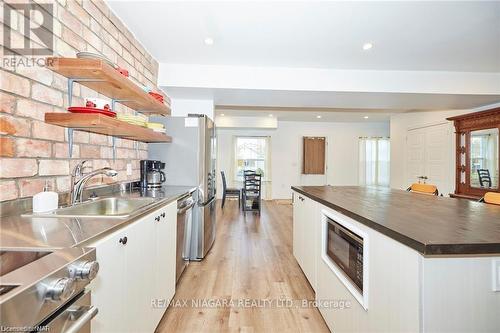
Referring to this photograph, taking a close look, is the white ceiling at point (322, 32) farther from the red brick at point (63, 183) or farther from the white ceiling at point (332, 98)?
the red brick at point (63, 183)

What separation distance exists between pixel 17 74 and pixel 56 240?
3.03 ft

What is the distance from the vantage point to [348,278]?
1.33 meters

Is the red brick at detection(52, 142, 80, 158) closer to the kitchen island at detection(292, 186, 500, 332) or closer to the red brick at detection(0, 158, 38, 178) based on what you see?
the red brick at detection(0, 158, 38, 178)

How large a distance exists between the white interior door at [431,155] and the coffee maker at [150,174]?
5.01 m

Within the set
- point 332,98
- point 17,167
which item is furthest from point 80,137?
point 332,98

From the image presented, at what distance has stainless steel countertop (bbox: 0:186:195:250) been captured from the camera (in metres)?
0.78

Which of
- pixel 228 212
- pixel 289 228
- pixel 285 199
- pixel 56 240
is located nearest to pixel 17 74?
pixel 56 240

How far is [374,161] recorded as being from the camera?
7.68 metres

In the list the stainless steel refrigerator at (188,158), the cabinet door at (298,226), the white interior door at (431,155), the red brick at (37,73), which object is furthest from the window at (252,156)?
the red brick at (37,73)

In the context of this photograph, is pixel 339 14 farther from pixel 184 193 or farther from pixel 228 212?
pixel 228 212

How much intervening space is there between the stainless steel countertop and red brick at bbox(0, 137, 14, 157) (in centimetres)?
30

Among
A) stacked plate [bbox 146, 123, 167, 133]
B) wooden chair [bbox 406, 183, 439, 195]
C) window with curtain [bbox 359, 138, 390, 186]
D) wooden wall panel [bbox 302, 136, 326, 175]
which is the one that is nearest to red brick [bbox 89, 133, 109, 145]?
Answer: stacked plate [bbox 146, 123, 167, 133]

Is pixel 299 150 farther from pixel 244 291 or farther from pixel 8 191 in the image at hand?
pixel 8 191

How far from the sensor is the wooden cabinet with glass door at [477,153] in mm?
3443
